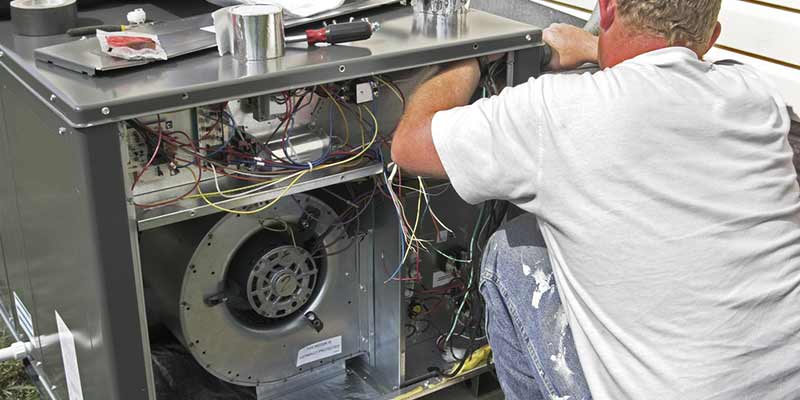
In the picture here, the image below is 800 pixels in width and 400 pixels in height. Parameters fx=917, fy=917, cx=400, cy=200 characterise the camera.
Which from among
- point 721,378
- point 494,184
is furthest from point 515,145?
point 721,378

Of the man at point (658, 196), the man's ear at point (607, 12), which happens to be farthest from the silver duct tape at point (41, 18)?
the man's ear at point (607, 12)

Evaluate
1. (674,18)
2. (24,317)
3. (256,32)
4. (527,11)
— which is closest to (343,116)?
(256,32)

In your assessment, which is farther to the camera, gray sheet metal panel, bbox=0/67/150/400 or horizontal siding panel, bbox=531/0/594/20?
horizontal siding panel, bbox=531/0/594/20

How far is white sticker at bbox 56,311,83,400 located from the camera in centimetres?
173

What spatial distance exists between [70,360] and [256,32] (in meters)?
0.74

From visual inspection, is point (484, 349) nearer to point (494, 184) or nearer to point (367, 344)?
point (367, 344)

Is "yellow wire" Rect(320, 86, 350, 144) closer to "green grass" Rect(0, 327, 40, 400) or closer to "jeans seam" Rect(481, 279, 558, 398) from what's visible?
"jeans seam" Rect(481, 279, 558, 398)

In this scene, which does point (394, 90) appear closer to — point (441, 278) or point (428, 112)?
point (428, 112)

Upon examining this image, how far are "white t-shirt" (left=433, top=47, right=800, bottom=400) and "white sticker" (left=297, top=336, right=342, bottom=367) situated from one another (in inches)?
28.9

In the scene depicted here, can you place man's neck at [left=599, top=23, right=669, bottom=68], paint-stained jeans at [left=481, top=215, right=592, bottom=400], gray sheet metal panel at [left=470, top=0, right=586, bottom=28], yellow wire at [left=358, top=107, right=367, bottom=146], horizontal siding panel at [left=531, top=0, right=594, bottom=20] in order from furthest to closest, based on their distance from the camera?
horizontal siding panel at [left=531, top=0, right=594, bottom=20]
gray sheet metal panel at [left=470, top=0, right=586, bottom=28]
yellow wire at [left=358, top=107, right=367, bottom=146]
paint-stained jeans at [left=481, top=215, right=592, bottom=400]
man's neck at [left=599, top=23, right=669, bottom=68]

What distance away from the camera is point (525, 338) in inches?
66.4

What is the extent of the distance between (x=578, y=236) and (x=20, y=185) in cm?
111

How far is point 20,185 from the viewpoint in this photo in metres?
1.83

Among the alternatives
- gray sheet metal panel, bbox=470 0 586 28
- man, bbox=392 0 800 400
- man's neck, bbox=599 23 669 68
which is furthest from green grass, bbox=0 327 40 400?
gray sheet metal panel, bbox=470 0 586 28
